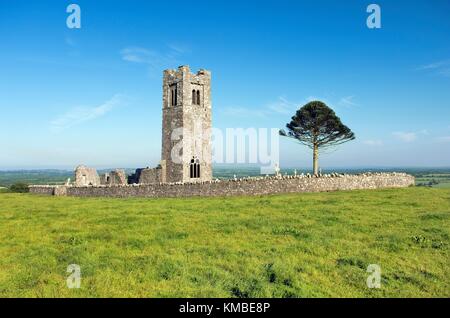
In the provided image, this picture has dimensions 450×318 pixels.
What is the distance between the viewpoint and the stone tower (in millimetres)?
42938

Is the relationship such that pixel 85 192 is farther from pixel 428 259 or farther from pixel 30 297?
pixel 428 259

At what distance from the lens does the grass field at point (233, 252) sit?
10.2 metres

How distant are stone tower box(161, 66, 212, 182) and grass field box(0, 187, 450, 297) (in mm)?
22122

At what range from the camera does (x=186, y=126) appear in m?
43.1

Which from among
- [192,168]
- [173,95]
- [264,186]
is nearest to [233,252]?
[264,186]

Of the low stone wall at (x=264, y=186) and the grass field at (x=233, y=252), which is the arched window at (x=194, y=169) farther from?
the grass field at (x=233, y=252)

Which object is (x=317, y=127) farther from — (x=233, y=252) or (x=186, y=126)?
(x=233, y=252)

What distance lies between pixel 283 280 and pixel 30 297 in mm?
6549

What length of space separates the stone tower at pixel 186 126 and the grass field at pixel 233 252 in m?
22.1

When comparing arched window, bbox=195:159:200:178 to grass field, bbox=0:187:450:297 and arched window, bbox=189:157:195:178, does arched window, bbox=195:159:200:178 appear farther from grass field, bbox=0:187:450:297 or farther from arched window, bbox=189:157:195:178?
grass field, bbox=0:187:450:297

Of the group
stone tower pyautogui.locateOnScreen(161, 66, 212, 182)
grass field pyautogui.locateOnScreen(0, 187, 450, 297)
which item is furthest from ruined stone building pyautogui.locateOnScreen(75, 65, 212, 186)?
grass field pyautogui.locateOnScreen(0, 187, 450, 297)

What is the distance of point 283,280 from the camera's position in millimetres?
10594

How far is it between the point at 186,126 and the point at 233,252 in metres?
31.1

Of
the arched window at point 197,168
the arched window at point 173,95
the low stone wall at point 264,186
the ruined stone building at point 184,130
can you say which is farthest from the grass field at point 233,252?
the arched window at point 173,95
